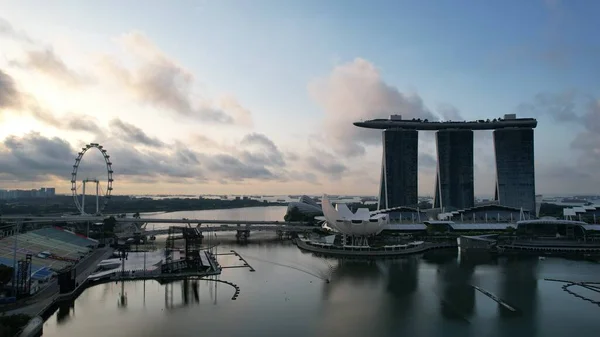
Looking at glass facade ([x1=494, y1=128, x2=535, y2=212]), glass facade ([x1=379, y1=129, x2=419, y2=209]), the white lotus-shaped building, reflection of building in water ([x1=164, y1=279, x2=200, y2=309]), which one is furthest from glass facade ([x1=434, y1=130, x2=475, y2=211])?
reflection of building in water ([x1=164, y1=279, x2=200, y2=309])

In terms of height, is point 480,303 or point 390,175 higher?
point 390,175

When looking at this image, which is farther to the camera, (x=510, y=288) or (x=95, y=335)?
(x=510, y=288)

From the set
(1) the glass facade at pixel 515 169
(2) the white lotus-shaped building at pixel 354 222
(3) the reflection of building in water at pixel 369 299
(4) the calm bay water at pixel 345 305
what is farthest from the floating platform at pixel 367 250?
(1) the glass facade at pixel 515 169

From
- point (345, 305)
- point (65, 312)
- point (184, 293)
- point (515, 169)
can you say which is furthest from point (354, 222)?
point (515, 169)

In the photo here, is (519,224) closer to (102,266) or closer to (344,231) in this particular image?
(344,231)

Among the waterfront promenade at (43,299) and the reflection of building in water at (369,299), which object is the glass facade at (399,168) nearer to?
the reflection of building in water at (369,299)

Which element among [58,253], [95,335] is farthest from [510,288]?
[58,253]

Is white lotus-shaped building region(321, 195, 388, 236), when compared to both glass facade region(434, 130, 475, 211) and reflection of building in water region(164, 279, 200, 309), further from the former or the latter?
glass facade region(434, 130, 475, 211)
